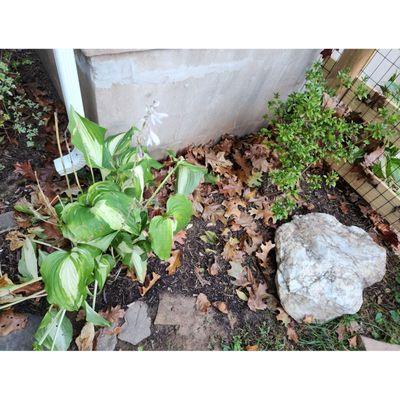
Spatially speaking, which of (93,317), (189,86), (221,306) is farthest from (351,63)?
(93,317)

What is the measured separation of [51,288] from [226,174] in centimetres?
166

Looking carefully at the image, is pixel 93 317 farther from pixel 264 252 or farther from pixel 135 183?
pixel 264 252

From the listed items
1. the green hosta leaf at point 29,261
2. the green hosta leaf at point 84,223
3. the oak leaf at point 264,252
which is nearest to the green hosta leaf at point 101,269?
the green hosta leaf at point 84,223

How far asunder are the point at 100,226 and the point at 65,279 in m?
0.27

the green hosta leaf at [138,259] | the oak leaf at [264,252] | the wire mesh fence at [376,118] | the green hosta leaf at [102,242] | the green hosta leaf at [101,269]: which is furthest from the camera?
the wire mesh fence at [376,118]

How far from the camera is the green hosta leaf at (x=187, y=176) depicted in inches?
69.4

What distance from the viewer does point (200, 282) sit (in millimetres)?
2199

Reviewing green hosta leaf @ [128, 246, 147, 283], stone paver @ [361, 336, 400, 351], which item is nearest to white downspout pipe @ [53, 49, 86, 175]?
green hosta leaf @ [128, 246, 147, 283]

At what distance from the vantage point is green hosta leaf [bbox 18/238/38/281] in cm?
169

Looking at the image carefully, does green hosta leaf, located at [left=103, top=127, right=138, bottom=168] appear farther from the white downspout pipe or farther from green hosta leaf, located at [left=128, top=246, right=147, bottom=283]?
green hosta leaf, located at [left=128, top=246, right=147, bottom=283]

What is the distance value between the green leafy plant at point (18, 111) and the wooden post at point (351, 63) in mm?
2424

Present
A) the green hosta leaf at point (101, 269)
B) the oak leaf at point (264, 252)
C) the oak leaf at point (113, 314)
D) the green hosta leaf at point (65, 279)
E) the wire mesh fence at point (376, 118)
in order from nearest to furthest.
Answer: the green hosta leaf at point (65, 279) → the green hosta leaf at point (101, 269) → the oak leaf at point (113, 314) → the oak leaf at point (264, 252) → the wire mesh fence at point (376, 118)

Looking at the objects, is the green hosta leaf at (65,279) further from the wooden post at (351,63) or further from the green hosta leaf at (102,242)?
the wooden post at (351,63)

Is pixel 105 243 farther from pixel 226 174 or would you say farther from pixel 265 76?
pixel 265 76
